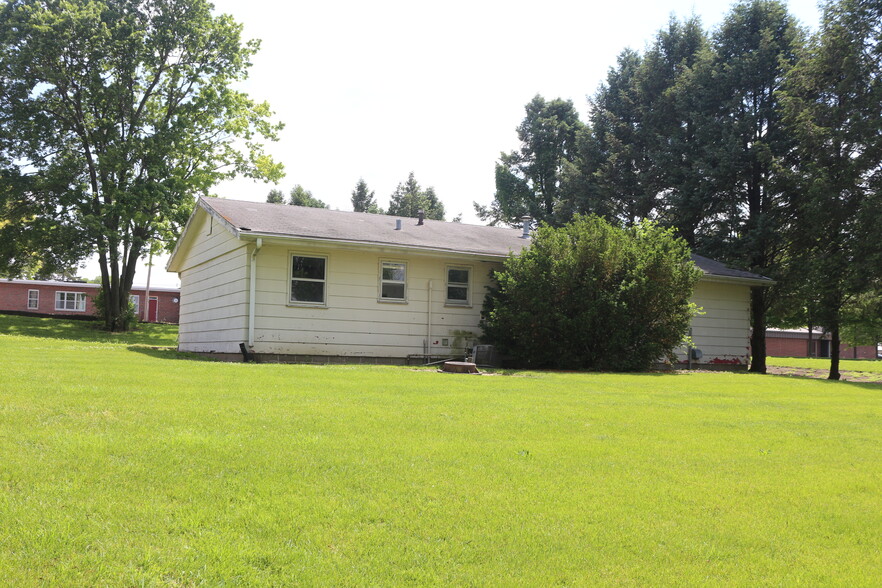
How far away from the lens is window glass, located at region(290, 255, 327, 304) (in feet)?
52.0

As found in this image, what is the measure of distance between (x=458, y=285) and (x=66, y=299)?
38.9 metres

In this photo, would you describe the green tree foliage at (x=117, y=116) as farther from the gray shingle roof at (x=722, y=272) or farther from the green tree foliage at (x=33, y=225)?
the gray shingle roof at (x=722, y=272)

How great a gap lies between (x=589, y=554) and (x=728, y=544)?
88cm

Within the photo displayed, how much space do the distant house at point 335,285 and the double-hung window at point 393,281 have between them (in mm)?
25

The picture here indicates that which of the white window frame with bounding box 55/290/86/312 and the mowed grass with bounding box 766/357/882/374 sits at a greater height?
the white window frame with bounding box 55/290/86/312

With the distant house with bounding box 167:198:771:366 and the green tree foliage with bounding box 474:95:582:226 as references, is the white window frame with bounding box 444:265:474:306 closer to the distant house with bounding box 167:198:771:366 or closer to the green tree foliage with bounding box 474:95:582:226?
the distant house with bounding box 167:198:771:366

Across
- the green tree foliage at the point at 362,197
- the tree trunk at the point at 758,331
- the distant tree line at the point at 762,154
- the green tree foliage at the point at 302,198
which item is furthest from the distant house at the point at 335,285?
the green tree foliage at the point at 362,197

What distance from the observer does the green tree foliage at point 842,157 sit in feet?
62.6

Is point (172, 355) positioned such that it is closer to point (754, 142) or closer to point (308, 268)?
point (308, 268)

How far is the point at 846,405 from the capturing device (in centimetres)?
1002

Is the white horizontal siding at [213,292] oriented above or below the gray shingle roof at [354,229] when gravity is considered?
below

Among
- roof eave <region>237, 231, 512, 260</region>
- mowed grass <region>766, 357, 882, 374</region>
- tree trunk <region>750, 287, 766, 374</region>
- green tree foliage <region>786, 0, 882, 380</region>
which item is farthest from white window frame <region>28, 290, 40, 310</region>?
green tree foliage <region>786, 0, 882, 380</region>

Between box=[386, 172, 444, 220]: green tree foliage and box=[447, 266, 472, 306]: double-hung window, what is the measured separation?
49.3m

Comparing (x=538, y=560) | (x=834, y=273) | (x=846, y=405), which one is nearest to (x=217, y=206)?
(x=846, y=405)
